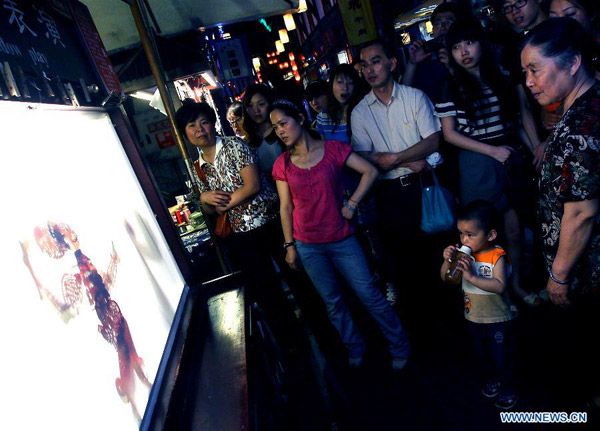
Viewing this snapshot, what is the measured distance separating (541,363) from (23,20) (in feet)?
14.1

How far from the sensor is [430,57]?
4168 mm

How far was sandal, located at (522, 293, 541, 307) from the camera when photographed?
3492 millimetres

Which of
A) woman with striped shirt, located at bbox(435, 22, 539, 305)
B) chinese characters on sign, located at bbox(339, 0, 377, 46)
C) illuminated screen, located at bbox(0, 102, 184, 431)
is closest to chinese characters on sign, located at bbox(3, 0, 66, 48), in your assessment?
illuminated screen, located at bbox(0, 102, 184, 431)

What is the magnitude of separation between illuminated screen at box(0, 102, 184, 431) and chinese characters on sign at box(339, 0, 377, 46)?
6.36 m

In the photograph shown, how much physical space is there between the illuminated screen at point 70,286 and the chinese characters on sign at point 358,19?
20.9 feet

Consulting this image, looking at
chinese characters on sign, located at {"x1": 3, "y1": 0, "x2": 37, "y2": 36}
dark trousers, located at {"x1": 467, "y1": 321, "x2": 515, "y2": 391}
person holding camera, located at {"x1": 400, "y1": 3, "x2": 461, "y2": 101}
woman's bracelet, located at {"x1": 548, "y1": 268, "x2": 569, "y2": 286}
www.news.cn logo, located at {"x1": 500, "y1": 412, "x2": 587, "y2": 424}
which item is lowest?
www.news.cn logo, located at {"x1": 500, "y1": 412, "x2": 587, "y2": 424}

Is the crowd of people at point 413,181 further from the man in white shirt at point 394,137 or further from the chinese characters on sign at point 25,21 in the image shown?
the chinese characters on sign at point 25,21

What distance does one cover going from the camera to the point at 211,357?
2.28m

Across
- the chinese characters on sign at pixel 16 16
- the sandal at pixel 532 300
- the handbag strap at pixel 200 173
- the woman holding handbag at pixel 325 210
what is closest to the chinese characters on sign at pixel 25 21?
the chinese characters on sign at pixel 16 16

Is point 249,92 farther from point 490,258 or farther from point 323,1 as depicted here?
point 323,1

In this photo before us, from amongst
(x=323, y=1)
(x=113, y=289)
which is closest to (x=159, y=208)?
(x=113, y=289)

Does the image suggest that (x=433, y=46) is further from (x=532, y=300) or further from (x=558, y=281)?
(x=558, y=281)

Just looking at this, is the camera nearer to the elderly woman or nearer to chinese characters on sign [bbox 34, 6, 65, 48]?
the elderly woman

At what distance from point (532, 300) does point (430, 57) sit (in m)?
2.85
